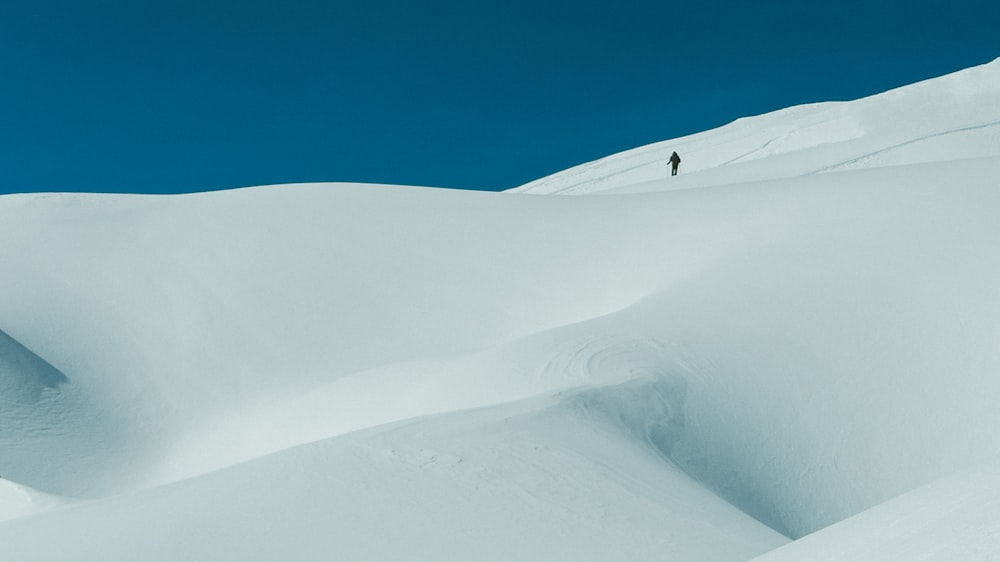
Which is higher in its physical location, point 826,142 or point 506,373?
point 826,142

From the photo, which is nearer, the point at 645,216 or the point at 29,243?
the point at 645,216

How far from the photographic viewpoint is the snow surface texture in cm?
590

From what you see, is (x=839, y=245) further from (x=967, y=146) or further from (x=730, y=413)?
(x=967, y=146)

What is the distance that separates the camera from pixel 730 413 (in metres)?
8.98

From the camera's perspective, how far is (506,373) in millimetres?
10055

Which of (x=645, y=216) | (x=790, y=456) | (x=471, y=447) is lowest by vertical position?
(x=790, y=456)

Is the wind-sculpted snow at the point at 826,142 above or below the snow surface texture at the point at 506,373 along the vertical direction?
above

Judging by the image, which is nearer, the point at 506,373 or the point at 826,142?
the point at 506,373

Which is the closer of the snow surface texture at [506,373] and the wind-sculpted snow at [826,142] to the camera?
the snow surface texture at [506,373]

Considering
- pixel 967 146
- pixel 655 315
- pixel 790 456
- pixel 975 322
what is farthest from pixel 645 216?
pixel 967 146

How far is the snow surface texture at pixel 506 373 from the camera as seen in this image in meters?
5.90

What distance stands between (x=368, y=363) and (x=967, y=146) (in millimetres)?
19682

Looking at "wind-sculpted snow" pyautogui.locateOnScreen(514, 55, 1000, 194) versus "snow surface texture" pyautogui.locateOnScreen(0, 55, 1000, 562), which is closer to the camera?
"snow surface texture" pyautogui.locateOnScreen(0, 55, 1000, 562)

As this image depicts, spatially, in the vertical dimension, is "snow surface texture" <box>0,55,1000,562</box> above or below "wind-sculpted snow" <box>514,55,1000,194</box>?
below
